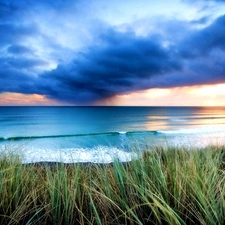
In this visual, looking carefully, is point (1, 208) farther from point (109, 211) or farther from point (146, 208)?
point (146, 208)

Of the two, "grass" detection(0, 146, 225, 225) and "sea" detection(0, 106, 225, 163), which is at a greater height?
"grass" detection(0, 146, 225, 225)

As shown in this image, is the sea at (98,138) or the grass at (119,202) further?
the sea at (98,138)

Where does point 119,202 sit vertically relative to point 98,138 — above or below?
above

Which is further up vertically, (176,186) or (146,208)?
(176,186)

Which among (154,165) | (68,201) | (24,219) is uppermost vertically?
(154,165)

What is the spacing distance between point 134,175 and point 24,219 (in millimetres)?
1169

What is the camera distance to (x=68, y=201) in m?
2.23

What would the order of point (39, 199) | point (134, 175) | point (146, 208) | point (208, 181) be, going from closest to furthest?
point (146, 208) < point (208, 181) < point (39, 199) < point (134, 175)

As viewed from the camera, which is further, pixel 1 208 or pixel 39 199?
pixel 39 199

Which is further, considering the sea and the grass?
the sea

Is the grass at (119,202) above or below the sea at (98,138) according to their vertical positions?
above

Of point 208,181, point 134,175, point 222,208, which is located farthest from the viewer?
point 134,175

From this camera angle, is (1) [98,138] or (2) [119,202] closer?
(2) [119,202]

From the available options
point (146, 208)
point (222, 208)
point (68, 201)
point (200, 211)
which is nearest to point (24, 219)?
point (68, 201)
